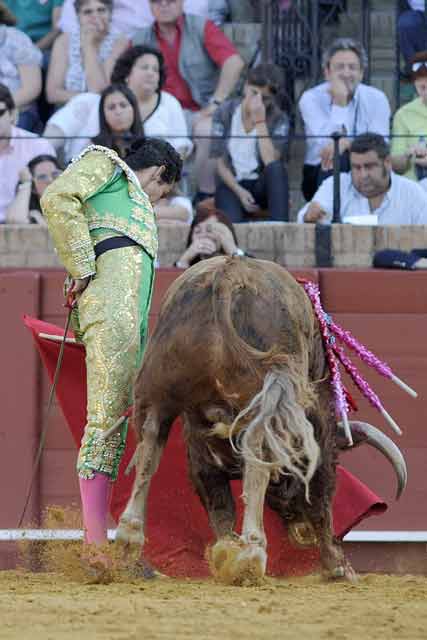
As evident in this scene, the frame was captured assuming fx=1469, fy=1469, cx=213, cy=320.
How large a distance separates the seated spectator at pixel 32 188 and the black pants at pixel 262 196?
865 millimetres

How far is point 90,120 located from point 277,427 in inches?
154

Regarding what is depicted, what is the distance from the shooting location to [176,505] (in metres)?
5.67

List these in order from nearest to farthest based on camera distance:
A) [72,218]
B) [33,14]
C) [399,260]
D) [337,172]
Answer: [72,218] < [399,260] < [337,172] < [33,14]

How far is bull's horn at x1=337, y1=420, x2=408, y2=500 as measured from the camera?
17.5 ft

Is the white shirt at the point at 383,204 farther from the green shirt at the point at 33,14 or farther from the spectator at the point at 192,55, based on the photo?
the green shirt at the point at 33,14

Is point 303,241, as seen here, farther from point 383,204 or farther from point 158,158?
point 158,158

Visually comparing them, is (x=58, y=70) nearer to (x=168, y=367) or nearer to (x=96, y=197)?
(x=96, y=197)

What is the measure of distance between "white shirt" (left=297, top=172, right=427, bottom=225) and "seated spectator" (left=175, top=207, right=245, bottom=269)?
1.01m

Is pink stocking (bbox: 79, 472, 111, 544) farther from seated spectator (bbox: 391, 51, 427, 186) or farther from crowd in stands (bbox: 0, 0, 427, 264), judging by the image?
seated spectator (bbox: 391, 51, 427, 186)

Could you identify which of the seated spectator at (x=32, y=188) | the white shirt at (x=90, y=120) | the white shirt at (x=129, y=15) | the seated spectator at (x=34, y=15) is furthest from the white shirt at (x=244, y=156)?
the seated spectator at (x=34, y=15)

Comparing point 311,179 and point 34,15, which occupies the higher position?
point 34,15

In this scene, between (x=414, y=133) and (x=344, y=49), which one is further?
(x=344, y=49)

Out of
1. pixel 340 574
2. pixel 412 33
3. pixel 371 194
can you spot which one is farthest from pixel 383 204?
pixel 340 574

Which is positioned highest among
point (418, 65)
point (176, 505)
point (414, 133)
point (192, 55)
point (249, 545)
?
point (192, 55)
